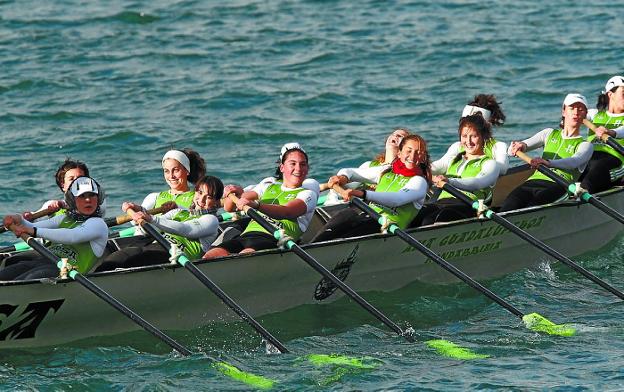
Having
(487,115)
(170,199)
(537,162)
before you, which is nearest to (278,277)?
(170,199)

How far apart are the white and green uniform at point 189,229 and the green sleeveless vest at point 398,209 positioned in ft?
5.73

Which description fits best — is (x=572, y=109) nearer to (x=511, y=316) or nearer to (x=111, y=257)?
(x=511, y=316)

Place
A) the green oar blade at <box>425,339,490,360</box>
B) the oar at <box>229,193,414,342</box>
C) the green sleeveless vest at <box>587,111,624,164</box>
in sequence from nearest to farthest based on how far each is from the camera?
the green oar blade at <box>425,339,490,360</box> < the oar at <box>229,193,414,342</box> < the green sleeveless vest at <box>587,111,624,164</box>

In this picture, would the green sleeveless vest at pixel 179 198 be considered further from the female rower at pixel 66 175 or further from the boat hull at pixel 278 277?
the boat hull at pixel 278 277

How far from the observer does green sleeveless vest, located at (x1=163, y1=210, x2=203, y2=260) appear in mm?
12578

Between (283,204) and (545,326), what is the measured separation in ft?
9.07

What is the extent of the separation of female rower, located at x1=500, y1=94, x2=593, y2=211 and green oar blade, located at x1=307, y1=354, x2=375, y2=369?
341 centimetres

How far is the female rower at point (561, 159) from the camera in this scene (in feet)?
46.5

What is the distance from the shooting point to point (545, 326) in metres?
12.3

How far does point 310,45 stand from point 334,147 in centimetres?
574

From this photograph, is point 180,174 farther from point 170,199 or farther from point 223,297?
point 223,297

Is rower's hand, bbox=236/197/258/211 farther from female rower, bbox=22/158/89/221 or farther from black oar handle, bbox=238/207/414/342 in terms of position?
female rower, bbox=22/158/89/221

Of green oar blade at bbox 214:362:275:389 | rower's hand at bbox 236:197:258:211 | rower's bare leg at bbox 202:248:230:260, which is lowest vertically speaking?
green oar blade at bbox 214:362:275:389

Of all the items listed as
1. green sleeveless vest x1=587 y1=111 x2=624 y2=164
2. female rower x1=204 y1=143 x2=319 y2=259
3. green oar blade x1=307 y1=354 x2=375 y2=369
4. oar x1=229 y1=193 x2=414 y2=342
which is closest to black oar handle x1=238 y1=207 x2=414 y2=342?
oar x1=229 y1=193 x2=414 y2=342
